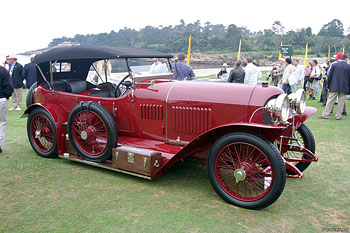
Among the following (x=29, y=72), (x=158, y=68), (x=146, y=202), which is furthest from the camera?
(x=29, y=72)

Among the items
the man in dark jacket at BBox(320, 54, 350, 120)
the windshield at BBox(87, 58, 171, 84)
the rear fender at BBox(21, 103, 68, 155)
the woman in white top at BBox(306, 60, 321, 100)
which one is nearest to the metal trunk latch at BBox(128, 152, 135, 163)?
the windshield at BBox(87, 58, 171, 84)

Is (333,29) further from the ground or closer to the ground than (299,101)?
further from the ground

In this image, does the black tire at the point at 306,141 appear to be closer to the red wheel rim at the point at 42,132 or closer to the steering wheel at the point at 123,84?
the steering wheel at the point at 123,84

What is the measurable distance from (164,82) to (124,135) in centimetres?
103

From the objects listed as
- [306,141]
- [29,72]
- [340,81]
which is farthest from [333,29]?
[306,141]

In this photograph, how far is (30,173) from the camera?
440cm

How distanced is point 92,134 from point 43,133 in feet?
3.52

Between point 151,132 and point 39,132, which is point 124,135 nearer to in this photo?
point 151,132

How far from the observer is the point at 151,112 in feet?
14.4

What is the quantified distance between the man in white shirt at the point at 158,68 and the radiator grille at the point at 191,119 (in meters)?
1.15

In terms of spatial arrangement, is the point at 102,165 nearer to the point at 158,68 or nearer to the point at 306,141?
the point at 158,68

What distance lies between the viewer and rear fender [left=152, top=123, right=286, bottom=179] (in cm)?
338

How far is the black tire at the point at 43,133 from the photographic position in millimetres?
4957

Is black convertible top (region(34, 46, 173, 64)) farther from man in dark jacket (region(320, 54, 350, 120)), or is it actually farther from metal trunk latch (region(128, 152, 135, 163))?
Answer: man in dark jacket (region(320, 54, 350, 120))
